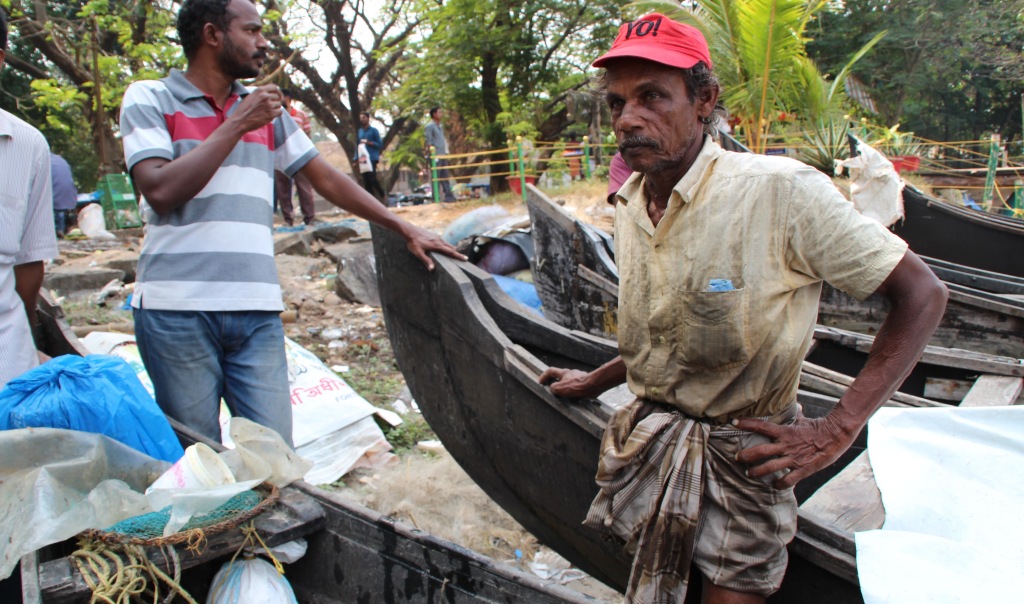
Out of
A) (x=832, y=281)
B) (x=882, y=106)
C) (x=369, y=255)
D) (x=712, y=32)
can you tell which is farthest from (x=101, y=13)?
(x=882, y=106)

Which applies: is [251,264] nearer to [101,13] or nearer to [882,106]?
[101,13]

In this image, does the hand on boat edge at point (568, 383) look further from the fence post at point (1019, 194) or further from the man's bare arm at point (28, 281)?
the fence post at point (1019, 194)

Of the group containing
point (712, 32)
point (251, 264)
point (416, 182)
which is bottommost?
point (416, 182)

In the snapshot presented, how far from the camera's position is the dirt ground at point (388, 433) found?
330cm

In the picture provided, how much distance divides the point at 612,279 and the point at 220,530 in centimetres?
288

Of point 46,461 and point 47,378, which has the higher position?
point 47,378

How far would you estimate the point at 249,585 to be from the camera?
1.70 metres

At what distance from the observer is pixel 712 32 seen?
10.5m

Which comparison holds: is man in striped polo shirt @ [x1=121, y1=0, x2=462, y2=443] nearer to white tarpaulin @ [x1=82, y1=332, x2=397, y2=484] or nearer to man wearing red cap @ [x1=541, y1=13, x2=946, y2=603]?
man wearing red cap @ [x1=541, y1=13, x2=946, y2=603]

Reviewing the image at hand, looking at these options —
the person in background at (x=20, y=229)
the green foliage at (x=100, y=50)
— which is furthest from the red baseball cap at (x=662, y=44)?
the green foliage at (x=100, y=50)

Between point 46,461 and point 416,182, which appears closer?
point 46,461

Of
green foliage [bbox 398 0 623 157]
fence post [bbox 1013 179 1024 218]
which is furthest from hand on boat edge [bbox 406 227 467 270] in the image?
fence post [bbox 1013 179 1024 218]

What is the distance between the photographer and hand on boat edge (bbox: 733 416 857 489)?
1.27m

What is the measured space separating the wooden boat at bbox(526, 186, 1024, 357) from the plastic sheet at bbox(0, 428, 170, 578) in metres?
2.80
